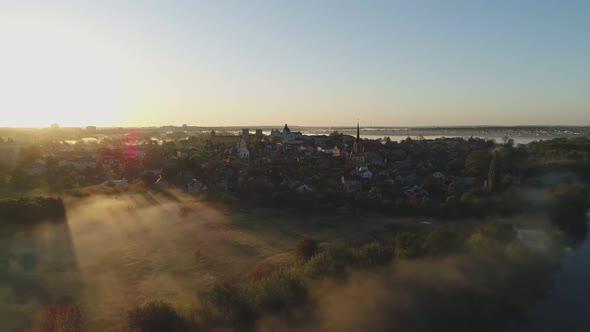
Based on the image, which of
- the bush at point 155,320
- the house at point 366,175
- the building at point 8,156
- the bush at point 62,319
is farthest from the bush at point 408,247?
the building at point 8,156

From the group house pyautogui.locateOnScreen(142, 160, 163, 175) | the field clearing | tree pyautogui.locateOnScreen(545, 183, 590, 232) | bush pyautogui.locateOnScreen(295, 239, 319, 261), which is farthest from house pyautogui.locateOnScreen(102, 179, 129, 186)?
tree pyautogui.locateOnScreen(545, 183, 590, 232)

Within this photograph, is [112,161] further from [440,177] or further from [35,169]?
[440,177]

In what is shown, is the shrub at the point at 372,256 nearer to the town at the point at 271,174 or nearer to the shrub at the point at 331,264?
the shrub at the point at 331,264

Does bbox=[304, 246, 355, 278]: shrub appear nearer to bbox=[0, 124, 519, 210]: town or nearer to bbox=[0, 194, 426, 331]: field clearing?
bbox=[0, 194, 426, 331]: field clearing

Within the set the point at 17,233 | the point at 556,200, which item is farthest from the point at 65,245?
the point at 556,200

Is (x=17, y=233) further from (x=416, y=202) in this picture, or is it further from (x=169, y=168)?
(x=416, y=202)

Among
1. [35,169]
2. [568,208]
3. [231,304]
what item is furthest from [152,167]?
[568,208]
